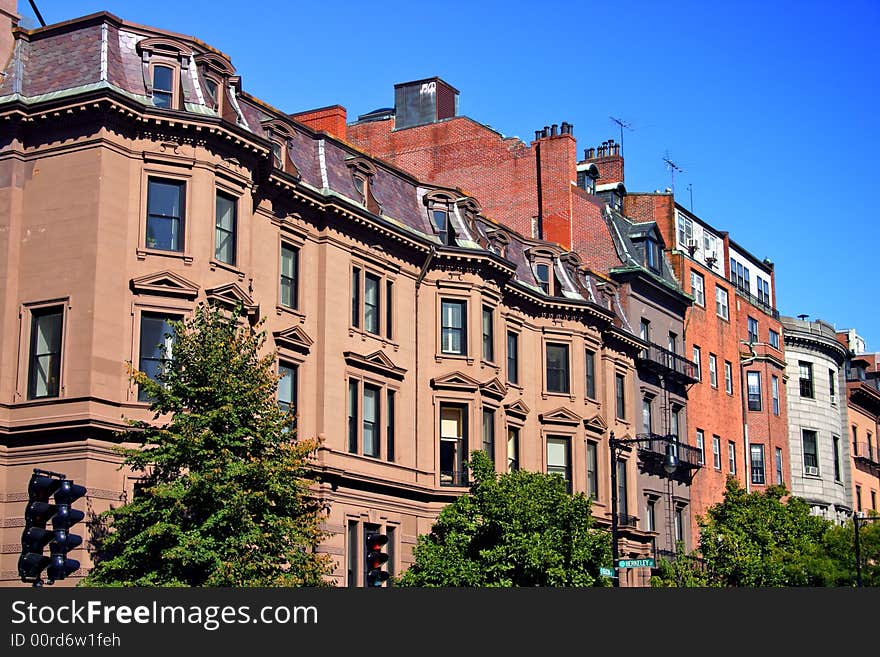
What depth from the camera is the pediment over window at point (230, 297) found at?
38906mm

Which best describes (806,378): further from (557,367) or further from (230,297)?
(230,297)

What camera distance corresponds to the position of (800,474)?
80.1 meters

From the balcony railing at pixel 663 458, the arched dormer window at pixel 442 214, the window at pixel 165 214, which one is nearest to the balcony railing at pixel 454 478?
the arched dormer window at pixel 442 214

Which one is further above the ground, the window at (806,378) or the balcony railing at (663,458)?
the window at (806,378)

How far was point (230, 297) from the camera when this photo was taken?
3959cm

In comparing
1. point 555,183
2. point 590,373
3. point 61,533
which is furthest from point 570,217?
point 61,533

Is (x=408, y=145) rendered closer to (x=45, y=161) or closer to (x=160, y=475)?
(x=45, y=161)

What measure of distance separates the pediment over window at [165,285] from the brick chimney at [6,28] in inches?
300

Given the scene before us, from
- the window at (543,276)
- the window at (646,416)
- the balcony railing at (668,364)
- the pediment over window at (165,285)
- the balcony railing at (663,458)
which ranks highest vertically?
the window at (543,276)

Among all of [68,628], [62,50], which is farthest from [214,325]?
[68,628]

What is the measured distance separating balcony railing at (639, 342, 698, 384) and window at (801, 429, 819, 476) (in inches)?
570

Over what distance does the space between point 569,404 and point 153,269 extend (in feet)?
74.6

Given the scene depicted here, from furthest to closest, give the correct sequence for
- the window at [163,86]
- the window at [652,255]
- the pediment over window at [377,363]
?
1. the window at [652,255]
2. the pediment over window at [377,363]
3. the window at [163,86]

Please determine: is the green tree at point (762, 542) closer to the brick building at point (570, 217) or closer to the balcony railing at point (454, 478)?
the brick building at point (570, 217)
